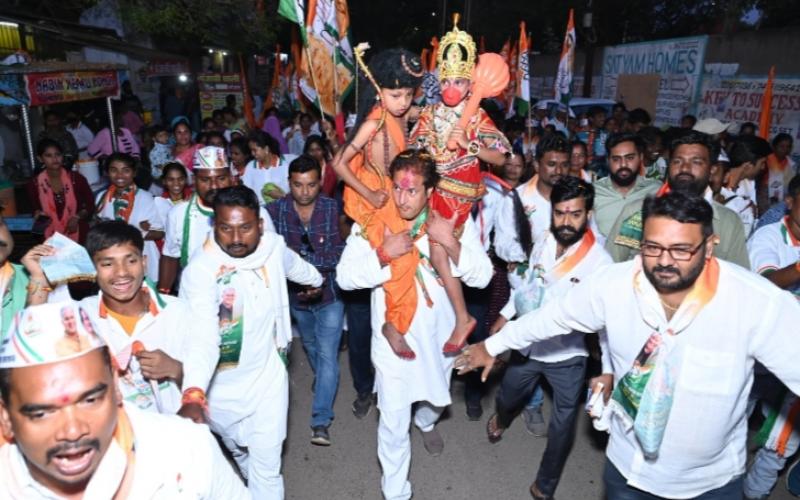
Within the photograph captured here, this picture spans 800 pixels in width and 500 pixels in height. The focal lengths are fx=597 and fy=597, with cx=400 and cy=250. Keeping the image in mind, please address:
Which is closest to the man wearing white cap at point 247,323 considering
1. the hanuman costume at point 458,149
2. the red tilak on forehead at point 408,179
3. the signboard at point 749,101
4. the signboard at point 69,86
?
the red tilak on forehead at point 408,179

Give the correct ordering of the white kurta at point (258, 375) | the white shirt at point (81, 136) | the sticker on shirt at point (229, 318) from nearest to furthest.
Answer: the sticker on shirt at point (229, 318)
the white kurta at point (258, 375)
the white shirt at point (81, 136)

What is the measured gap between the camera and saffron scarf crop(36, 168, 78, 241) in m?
5.97

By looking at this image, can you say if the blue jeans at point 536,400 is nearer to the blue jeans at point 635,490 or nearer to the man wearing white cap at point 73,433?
the blue jeans at point 635,490

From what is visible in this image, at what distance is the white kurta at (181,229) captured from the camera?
15.1 feet

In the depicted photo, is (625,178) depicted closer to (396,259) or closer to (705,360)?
(396,259)

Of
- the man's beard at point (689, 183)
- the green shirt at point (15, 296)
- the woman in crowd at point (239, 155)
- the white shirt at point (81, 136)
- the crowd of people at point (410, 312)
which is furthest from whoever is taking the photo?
the white shirt at point (81, 136)

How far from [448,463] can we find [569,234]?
1.97 m

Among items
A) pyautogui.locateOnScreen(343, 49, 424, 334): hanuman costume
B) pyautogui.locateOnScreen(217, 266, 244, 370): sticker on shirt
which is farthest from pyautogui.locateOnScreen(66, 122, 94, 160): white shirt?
pyautogui.locateOnScreen(217, 266, 244, 370): sticker on shirt

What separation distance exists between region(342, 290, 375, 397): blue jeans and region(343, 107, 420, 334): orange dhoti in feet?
3.79

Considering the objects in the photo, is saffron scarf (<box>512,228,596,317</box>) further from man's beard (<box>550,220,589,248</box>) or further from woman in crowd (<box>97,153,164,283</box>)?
woman in crowd (<box>97,153,164,283</box>)

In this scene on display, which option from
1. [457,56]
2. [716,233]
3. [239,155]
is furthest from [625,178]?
[239,155]

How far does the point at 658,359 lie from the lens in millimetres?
2498

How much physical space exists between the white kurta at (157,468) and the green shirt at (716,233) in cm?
295

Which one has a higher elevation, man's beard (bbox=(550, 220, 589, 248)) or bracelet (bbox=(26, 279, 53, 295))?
man's beard (bbox=(550, 220, 589, 248))
